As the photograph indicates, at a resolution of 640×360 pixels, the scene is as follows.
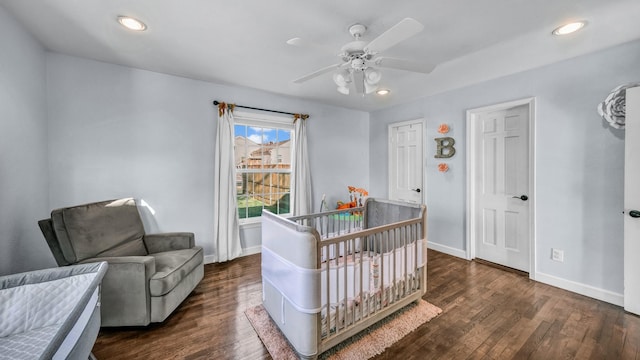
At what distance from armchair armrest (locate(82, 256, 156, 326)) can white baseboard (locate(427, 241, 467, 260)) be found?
3584mm

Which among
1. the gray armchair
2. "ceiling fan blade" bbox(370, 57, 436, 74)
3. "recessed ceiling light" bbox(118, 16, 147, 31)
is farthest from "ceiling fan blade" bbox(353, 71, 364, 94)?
the gray armchair

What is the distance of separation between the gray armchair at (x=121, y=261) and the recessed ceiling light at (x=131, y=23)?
5.02 feet

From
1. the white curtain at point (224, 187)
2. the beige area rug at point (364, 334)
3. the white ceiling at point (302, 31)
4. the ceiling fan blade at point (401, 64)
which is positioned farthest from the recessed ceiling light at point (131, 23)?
the beige area rug at point (364, 334)

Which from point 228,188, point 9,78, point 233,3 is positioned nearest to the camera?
point 233,3

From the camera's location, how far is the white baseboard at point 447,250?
3.37m

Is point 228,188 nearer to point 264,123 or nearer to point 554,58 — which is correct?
point 264,123

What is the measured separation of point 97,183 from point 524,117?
4.82 m

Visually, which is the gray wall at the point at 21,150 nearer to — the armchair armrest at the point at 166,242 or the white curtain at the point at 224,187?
the armchair armrest at the point at 166,242

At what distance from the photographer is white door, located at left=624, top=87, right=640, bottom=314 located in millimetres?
2027

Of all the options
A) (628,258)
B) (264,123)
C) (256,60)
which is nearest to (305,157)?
(264,123)

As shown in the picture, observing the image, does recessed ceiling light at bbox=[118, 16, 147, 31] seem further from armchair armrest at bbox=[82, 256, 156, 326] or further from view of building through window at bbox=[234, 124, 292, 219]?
armchair armrest at bbox=[82, 256, 156, 326]

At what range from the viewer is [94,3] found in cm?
167

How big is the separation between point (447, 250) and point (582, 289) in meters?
1.36

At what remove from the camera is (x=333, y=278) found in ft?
5.40
